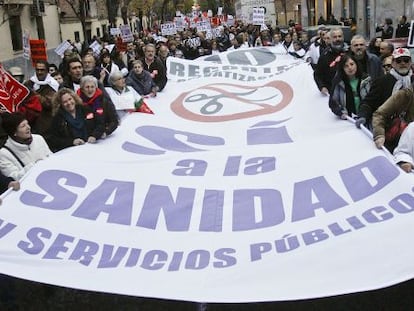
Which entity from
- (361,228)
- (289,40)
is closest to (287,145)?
(361,228)

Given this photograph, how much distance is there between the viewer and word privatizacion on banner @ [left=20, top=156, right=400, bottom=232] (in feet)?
14.7

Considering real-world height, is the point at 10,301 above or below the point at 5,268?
below

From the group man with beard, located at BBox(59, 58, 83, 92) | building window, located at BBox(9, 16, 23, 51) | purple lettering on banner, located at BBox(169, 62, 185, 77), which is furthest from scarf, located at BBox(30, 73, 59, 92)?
building window, located at BBox(9, 16, 23, 51)

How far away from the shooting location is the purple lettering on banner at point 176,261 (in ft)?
13.2

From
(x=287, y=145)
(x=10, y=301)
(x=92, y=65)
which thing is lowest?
(x=10, y=301)

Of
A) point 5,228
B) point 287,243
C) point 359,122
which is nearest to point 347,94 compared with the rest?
point 359,122

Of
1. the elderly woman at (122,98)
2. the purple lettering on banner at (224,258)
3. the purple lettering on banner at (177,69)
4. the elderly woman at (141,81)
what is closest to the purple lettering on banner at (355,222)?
the purple lettering on banner at (224,258)

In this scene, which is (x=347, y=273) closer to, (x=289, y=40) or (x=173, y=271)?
(x=173, y=271)

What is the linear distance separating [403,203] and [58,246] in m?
2.39

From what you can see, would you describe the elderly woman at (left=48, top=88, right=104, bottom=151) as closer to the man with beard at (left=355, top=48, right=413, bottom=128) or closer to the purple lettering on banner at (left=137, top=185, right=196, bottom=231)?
the purple lettering on banner at (left=137, top=185, right=196, bottom=231)

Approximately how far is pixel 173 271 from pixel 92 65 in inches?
222

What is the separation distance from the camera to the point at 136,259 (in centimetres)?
417

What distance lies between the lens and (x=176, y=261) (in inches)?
162

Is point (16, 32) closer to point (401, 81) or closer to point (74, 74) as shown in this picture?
point (74, 74)
